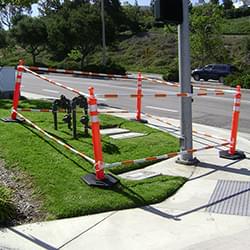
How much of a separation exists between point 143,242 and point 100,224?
0.68 metres

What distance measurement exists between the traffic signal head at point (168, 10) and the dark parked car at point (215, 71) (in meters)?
30.2

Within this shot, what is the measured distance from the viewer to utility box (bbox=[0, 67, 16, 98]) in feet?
55.5

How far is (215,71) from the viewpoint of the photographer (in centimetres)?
3884

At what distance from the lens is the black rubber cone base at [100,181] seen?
6.72 m

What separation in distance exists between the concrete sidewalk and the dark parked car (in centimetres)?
3184

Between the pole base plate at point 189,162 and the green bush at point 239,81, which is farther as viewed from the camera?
the green bush at point 239,81

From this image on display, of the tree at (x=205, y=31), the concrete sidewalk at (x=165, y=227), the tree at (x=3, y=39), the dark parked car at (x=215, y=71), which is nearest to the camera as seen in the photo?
the concrete sidewalk at (x=165, y=227)

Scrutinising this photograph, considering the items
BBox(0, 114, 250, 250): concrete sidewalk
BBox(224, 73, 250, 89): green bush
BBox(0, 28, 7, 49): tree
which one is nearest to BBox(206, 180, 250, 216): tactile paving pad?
BBox(0, 114, 250, 250): concrete sidewalk

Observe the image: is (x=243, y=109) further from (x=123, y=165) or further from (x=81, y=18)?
(x=81, y=18)

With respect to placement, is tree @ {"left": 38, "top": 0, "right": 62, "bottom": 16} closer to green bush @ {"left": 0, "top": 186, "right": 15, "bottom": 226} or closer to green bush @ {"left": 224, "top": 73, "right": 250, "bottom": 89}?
green bush @ {"left": 224, "top": 73, "right": 250, "bottom": 89}

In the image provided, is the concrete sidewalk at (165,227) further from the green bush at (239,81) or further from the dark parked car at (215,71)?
the dark parked car at (215,71)

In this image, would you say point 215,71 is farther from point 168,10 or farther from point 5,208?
point 5,208

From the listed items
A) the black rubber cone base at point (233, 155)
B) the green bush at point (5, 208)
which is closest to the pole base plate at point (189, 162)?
the black rubber cone base at point (233, 155)

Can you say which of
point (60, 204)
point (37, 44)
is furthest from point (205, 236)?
point (37, 44)
